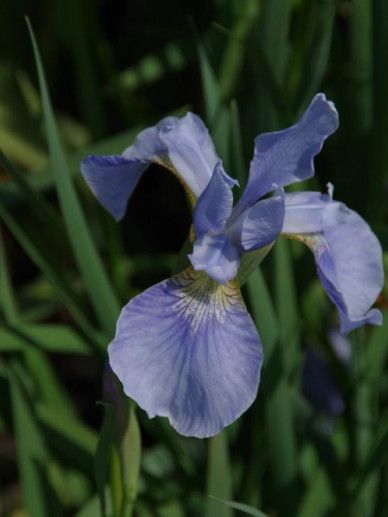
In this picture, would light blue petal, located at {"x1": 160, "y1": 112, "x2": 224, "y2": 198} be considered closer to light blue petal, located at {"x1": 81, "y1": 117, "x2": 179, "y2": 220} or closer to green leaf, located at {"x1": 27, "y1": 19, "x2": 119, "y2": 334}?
light blue petal, located at {"x1": 81, "y1": 117, "x2": 179, "y2": 220}

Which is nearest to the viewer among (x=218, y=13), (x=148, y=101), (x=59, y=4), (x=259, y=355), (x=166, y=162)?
(x=259, y=355)

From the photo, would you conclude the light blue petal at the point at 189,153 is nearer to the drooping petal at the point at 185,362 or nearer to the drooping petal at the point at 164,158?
the drooping petal at the point at 164,158

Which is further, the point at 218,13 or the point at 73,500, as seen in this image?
the point at 218,13

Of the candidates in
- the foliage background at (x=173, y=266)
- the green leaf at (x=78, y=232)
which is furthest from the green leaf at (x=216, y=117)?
the green leaf at (x=78, y=232)

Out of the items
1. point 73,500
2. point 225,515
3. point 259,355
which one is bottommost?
point 73,500

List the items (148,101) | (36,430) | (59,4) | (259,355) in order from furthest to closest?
1. (148,101)
2. (59,4)
3. (36,430)
4. (259,355)

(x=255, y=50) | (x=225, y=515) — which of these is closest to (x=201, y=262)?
(x=225, y=515)

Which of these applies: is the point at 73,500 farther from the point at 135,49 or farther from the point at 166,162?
the point at 135,49
